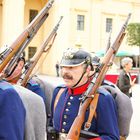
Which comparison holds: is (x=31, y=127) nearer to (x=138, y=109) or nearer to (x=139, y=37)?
(x=138, y=109)

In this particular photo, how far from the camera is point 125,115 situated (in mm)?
4781

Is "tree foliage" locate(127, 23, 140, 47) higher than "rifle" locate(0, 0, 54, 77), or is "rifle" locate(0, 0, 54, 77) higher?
"rifle" locate(0, 0, 54, 77)

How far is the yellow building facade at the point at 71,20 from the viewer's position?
40469 mm

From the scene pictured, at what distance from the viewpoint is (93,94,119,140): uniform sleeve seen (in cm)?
406

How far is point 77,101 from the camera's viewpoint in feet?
14.4

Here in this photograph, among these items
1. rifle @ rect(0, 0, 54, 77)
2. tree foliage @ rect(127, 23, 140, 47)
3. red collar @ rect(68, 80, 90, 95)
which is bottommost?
tree foliage @ rect(127, 23, 140, 47)

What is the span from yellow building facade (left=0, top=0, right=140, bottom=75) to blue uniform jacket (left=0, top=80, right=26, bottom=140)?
1447 inches

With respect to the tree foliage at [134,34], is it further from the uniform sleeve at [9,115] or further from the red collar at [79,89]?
the uniform sleeve at [9,115]

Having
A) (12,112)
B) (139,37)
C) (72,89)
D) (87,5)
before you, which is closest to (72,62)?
(72,89)

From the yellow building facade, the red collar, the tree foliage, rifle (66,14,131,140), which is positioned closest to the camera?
rifle (66,14,131,140)

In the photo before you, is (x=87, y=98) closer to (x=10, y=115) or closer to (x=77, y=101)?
(x=77, y=101)

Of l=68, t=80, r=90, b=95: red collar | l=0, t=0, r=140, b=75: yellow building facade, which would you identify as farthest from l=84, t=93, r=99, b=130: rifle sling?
l=0, t=0, r=140, b=75: yellow building facade

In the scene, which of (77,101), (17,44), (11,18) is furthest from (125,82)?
(11,18)

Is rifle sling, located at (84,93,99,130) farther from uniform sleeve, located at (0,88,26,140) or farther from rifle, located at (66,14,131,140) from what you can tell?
uniform sleeve, located at (0,88,26,140)
